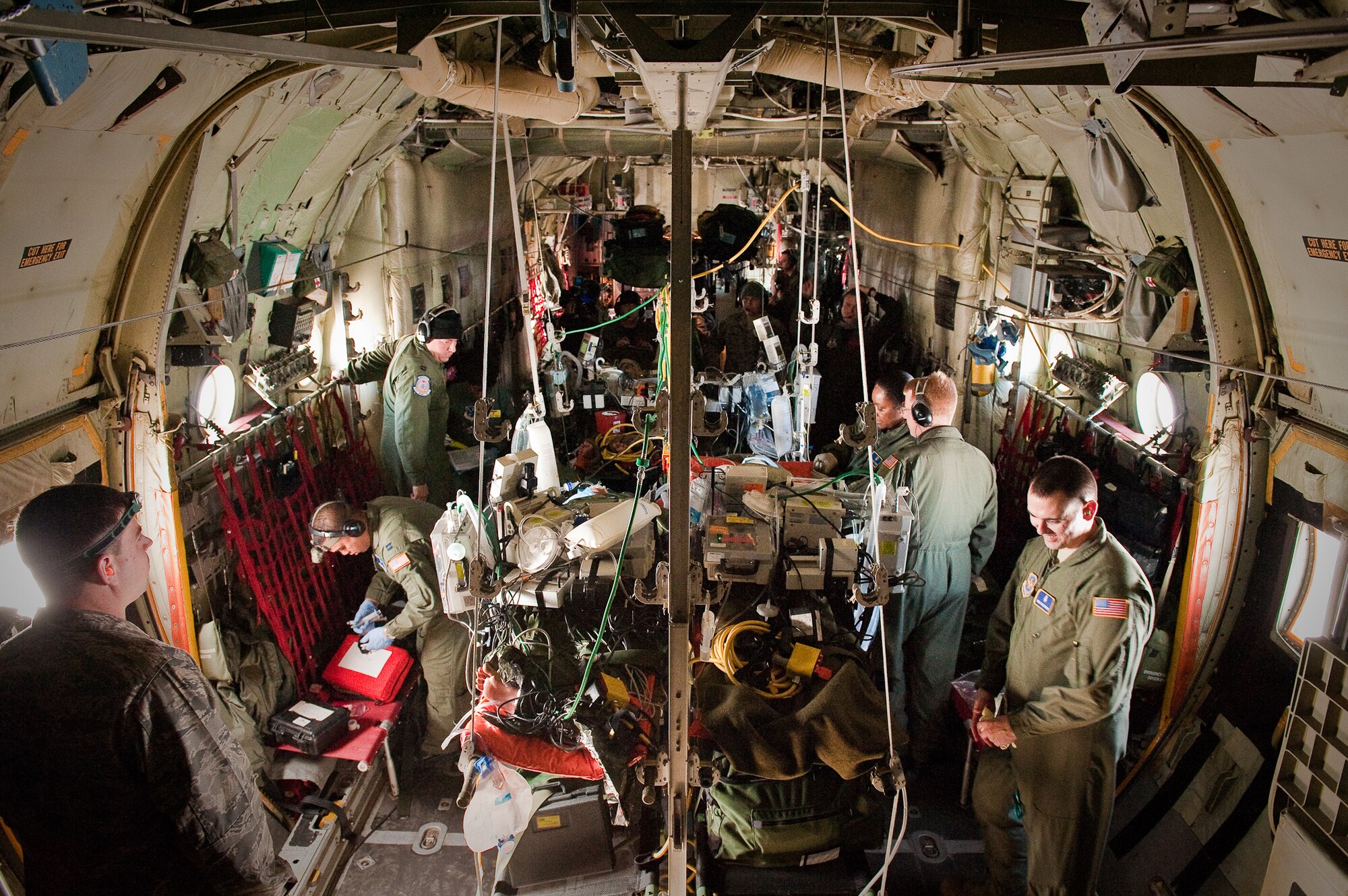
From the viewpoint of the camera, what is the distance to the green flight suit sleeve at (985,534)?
177 inches

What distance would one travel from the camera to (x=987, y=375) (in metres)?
6.72

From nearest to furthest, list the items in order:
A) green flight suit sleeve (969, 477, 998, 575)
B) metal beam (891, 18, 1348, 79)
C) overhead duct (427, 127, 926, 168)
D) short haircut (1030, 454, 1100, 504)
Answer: metal beam (891, 18, 1348, 79) → short haircut (1030, 454, 1100, 504) → green flight suit sleeve (969, 477, 998, 575) → overhead duct (427, 127, 926, 168)

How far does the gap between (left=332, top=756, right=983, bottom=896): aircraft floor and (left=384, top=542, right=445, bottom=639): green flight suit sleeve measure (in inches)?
36.7

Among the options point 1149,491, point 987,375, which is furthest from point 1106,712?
point 987,375

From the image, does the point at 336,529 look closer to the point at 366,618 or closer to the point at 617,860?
the point at 366,618

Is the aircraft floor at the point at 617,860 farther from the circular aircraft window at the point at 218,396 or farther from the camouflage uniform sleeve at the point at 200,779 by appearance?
the circular aircraft window at the point at 218,396

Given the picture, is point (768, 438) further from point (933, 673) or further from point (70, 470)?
point (70, 470)

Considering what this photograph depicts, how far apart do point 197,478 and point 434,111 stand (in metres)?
3.58

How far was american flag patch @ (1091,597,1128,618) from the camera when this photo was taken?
120 inches

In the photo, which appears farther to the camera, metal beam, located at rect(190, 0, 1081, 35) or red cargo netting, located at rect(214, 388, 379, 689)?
red cargo netting, located at rect(214, 388, 379, 689)

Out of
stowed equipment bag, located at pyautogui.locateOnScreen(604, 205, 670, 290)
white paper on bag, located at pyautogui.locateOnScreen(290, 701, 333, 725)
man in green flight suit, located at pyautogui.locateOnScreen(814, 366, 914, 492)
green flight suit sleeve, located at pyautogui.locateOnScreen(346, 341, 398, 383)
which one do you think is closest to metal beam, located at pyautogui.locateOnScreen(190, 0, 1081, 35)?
man in green flight suit, located at pyautogui.locateOnScreen(814, 366, 914, 492)

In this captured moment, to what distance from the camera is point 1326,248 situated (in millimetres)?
2861

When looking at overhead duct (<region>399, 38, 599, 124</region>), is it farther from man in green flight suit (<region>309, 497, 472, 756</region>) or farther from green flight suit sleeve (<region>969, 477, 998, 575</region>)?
green flight suit sleeve (<region>969, 477, 998, 575</region>)

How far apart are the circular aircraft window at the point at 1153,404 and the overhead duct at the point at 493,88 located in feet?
13.3
